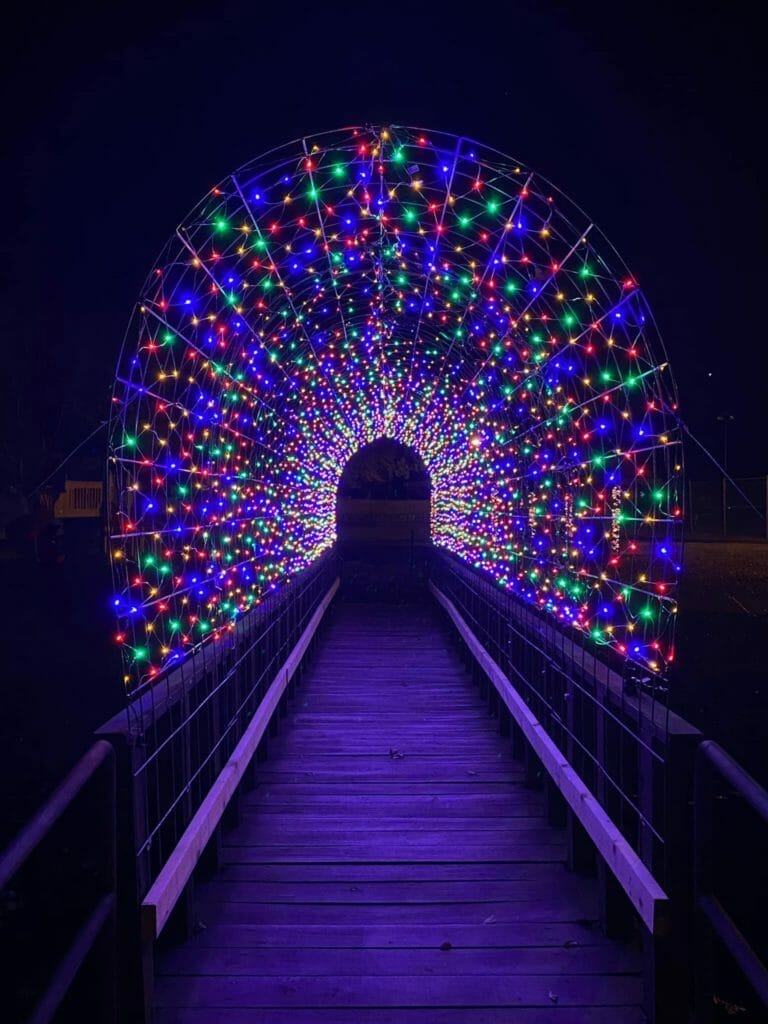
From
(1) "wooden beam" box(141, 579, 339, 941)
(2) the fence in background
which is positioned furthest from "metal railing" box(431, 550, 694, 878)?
(2) the fence in background

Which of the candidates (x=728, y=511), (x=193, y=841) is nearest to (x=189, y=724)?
(x=193, y=841)

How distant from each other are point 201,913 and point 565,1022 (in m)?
1.77

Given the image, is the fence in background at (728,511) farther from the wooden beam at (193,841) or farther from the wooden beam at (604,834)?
the wooden beam at (193,841)

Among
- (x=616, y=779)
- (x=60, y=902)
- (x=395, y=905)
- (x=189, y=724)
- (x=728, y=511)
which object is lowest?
(x=60, y=902)

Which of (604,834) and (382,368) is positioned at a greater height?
(382,368)

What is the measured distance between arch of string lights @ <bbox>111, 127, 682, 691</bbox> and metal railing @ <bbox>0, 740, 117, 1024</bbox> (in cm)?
118

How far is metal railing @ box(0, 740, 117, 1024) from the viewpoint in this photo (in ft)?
7.00

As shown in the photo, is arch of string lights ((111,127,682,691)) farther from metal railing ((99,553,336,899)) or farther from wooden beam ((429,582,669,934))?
wooden beam ((429,582,669,934))

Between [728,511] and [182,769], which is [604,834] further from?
[728,511]

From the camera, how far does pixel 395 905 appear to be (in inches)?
168

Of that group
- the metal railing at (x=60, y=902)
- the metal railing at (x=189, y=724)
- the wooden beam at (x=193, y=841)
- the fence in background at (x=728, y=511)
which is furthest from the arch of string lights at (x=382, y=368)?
the fence in background at (x=728, y=511)

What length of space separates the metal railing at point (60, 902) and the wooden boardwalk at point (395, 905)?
0.74m

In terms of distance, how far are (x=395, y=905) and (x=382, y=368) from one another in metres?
11.2

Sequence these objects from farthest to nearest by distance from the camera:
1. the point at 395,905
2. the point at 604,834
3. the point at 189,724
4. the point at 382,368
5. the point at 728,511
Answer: the point at 728,511 < the point at 382,368 < the point at 189,724 < the point at 395,905 < the point at 604,834
